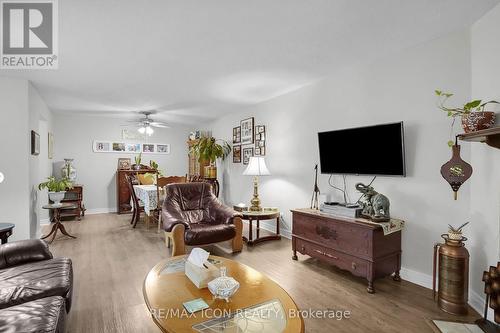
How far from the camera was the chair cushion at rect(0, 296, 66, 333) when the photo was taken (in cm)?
133

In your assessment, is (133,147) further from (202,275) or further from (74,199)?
(202,275)

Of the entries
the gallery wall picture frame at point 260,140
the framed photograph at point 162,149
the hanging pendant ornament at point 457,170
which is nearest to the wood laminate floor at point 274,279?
the hanging pendant ornament at point 457,170

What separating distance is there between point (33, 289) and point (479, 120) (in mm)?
3278

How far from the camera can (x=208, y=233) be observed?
340 cm

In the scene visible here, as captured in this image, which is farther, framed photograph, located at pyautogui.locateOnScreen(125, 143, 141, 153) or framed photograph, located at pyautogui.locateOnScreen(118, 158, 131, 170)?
framed photograph, located at pyautogui.locateOnScreen(125, 143, 141, 153)

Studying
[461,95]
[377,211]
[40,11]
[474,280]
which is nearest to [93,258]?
[40,11]

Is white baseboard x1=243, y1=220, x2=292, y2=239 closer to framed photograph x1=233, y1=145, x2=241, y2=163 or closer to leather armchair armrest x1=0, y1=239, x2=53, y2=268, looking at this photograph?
framed photograph x1=233, y1=145, x2=241, y2=163

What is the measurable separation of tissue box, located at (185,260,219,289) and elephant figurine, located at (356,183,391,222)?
66.9 inches

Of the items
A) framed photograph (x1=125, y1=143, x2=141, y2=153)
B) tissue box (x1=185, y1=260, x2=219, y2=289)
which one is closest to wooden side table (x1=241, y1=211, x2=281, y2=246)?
tissue box (x1=185, y1=260, x2=219, y2=289)

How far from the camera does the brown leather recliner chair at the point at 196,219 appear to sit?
132 inches

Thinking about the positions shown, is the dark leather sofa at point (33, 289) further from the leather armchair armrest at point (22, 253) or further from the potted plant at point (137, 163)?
the potted plant at point (137, 163)

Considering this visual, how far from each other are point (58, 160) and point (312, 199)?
5877 mm

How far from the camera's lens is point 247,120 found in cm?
545

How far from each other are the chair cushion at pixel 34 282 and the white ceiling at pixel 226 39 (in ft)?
6.51
